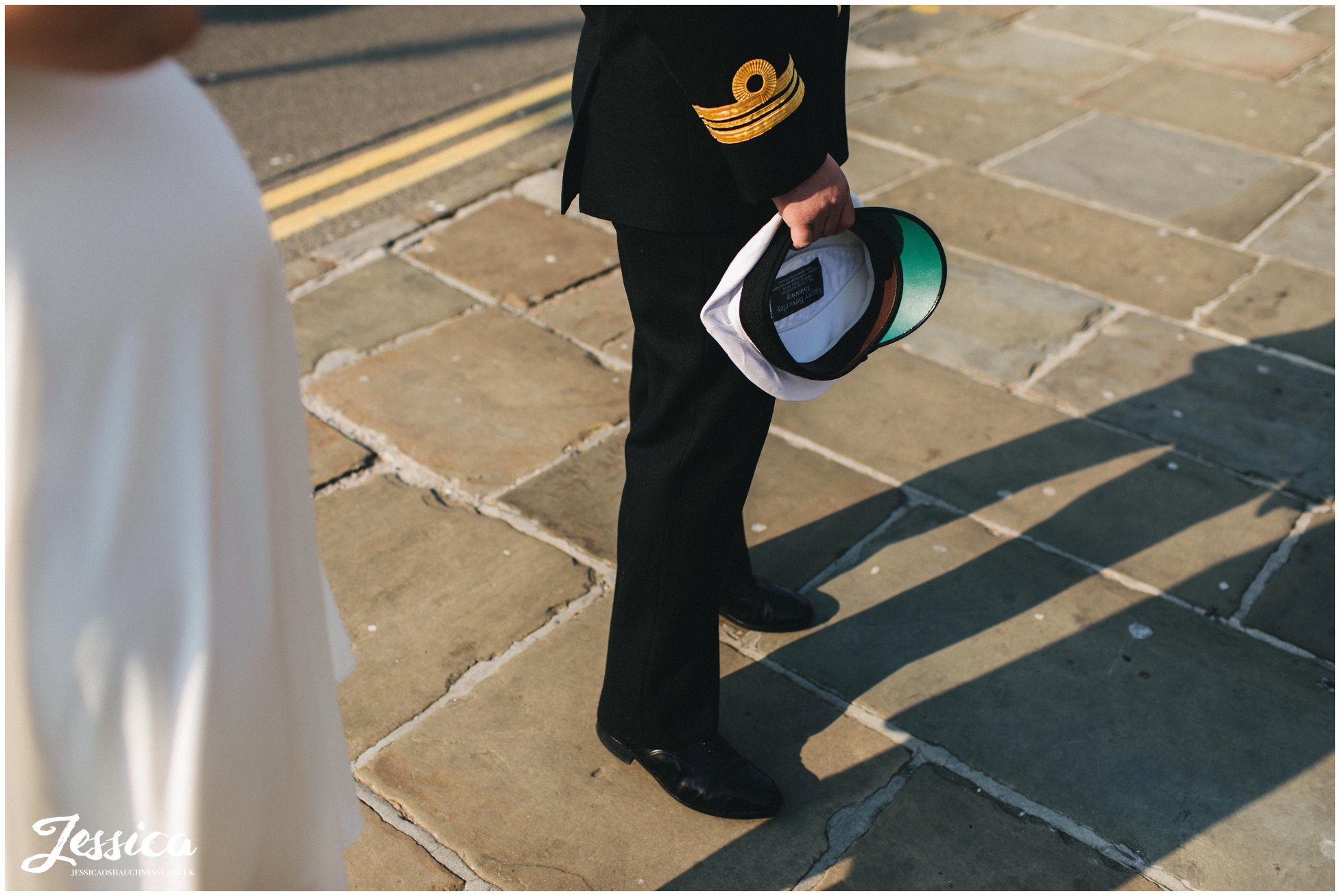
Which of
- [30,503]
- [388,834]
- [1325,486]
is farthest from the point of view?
[1325,486]

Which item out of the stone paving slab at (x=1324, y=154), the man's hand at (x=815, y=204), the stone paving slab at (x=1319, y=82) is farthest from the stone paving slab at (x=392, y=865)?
the stone paving slab at (x=1319, y=82)

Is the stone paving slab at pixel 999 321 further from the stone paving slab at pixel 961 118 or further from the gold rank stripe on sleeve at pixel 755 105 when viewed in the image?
the gold rank stripe on sleeve at pixel 755 105

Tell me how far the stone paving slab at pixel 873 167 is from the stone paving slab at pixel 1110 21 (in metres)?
2.04

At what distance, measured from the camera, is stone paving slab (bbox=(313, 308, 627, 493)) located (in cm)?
305

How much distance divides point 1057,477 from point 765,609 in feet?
3.25

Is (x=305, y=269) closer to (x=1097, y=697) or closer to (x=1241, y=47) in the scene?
(x=1097, y=697)

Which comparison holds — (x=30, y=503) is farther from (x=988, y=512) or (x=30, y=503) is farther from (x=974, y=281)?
(x=974, y=281)

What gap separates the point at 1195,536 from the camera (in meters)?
2.85

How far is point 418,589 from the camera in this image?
8.59ft

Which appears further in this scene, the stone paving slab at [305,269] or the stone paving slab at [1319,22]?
the stone paving slab at [1319,22]

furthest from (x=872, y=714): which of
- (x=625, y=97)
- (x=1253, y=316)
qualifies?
(x=1253, y=316)

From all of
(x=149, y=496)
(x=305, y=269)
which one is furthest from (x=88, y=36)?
(x=305, y=269)

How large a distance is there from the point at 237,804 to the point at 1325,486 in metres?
2.79

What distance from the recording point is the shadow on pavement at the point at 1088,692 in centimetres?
213
